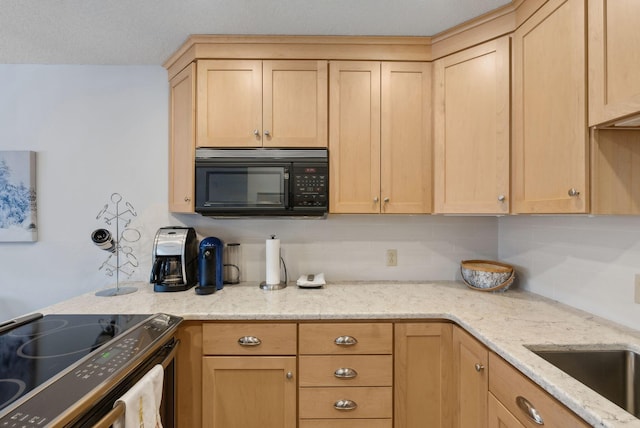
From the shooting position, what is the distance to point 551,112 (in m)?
1.19

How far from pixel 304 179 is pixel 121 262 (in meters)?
1.45

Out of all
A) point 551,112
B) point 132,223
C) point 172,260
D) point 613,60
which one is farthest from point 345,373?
point 132,223

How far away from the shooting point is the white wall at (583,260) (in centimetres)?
120

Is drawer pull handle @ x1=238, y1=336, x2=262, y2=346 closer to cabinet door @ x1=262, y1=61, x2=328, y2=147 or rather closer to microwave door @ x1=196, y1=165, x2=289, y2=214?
microwave door @ x1=196, y1=165, x2=289, y2=214

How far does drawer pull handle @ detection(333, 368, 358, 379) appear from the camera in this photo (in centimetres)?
139

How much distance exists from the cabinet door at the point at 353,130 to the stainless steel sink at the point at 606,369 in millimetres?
1044

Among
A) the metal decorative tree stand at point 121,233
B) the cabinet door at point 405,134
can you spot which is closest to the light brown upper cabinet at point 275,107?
the cabinet door at point 405,134

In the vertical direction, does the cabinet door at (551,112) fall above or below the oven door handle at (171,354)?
above

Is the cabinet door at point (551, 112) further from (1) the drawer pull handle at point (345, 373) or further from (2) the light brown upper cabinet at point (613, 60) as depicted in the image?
(1) the drawer pull handle at point (345, 373)

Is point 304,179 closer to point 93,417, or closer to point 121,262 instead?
point 93,417

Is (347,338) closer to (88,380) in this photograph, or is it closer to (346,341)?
(346,341)

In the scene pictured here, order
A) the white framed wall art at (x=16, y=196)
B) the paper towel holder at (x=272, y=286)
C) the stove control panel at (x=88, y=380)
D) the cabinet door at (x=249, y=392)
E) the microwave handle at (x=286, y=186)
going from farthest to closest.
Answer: the white framed wall art at (x=16, y=196), the paper towel holder at (x=272, y=286), the microwave handle at (x=286, y=186), the cabinet door at (x=249, y=392), the stove control panel at (x=88, y=380)

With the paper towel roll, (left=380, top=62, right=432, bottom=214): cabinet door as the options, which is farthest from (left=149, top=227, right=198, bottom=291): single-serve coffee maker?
(left=380, top=62, right=432, bottom=214): cabinet door

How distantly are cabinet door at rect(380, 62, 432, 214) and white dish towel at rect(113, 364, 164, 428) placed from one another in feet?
4.37
